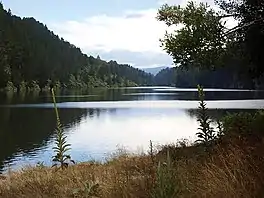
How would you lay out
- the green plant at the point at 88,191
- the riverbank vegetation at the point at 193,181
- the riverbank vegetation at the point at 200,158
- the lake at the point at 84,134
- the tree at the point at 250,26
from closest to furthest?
the riverbank vegetation at the point at 193,181, the riverbank vegetation at the point at 200,158, the green plant at the point at 88,191, the tree at the point at 250,26, the lake at the point at 84,134

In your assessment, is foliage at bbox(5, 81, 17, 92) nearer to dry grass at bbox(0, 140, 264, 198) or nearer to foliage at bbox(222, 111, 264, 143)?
foliage at bbox(222, 111, 264, 143)

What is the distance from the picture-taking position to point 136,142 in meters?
32.4

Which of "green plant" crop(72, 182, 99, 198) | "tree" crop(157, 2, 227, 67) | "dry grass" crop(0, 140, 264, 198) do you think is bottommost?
"green plant" crop(72, 182, 99, 198)

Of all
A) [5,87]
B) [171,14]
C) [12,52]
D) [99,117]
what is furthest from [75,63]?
[171,14]

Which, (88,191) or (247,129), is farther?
(247,129)

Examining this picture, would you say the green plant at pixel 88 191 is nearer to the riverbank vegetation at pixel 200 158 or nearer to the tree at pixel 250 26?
the riverbank vegetation at pixel 200 158

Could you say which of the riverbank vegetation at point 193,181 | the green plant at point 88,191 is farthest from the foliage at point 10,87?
the green plant at point 88,191

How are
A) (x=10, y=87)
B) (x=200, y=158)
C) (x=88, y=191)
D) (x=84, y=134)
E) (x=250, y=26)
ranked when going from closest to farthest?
1. (x=88, y=191)
2. (x=200, y=158)
3. (x=250, y=26)
4. (x=84, y=134)
5. (x=10, y=87)

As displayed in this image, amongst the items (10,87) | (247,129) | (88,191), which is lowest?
(10,87)

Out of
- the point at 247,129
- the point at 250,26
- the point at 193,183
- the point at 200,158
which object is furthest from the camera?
the point at 250,26

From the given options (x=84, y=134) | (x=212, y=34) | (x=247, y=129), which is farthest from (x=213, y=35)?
(x=84, y=134)

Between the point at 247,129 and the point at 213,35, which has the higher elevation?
the point at 213,35

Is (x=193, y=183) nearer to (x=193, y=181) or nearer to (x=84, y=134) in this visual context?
(x=193, y=181)

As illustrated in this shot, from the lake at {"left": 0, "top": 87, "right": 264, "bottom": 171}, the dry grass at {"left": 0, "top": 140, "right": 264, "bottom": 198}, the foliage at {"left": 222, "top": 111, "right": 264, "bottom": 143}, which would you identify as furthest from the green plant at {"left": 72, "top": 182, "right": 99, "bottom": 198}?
the lake at {"left": 0, "top": 87, "right": 264, "bottom": 171}
